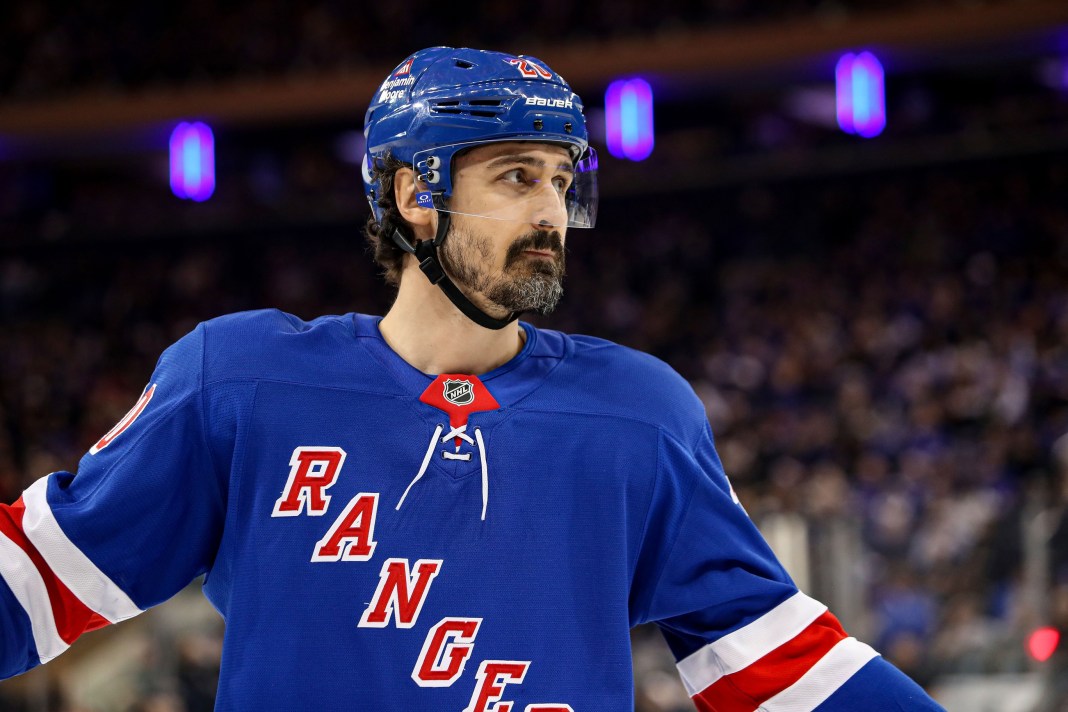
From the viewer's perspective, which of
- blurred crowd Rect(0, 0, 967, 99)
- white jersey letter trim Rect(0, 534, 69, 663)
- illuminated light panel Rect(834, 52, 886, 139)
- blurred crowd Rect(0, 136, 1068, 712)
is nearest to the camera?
white jersey letter trim Rect(0, 534, 69, 663)

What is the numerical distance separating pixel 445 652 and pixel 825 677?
60 centimetres

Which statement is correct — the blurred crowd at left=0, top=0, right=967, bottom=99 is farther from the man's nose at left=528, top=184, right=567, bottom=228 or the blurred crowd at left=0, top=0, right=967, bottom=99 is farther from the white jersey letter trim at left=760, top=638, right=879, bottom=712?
the white jersey letter trim at left=760, top=638, right=879, bottom=712

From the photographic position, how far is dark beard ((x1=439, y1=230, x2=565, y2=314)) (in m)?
1.96

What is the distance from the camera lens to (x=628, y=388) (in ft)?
6.70

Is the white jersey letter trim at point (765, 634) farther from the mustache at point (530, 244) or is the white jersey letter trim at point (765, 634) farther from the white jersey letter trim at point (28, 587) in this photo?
the white jersey letter trim at point (28, 587)

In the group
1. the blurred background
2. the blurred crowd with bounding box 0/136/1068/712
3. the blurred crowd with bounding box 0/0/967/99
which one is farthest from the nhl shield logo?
the blurred crowd with bounding box 0/0/967/99

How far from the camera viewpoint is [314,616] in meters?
1.80

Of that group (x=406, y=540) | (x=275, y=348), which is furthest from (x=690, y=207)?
(x=406, y=540)

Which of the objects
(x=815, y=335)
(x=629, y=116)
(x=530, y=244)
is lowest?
(x=815, y=335)

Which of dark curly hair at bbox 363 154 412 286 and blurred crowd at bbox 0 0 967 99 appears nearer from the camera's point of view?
dark curly hair at bbox 363 154 412 286

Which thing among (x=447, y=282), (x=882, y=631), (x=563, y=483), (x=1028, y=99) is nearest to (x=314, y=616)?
(x=563, y=483)

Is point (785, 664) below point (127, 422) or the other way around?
below

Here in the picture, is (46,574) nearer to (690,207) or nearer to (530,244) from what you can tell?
(530,244)

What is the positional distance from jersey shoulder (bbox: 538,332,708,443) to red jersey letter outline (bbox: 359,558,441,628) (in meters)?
0.36
